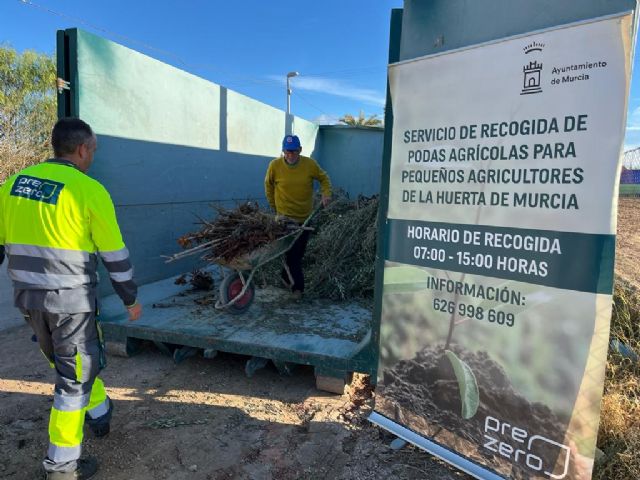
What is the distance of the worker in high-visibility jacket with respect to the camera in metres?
2.27

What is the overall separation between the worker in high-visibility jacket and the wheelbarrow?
1759mm

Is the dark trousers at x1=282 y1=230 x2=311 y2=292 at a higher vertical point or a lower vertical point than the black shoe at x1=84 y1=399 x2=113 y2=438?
higher

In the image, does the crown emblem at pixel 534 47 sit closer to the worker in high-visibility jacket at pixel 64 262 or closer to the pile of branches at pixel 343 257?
the worker in high-visibility jacket at pixel 64 262

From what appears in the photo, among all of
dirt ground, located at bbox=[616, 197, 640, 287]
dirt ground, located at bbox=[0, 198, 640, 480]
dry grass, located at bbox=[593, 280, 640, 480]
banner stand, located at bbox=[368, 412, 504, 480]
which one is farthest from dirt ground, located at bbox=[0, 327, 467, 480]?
dirt ground, located at bbox=[616, 197, 640, 287]

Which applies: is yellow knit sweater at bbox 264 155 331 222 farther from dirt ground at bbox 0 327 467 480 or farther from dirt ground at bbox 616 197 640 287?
dirt ground at bbox 616 197 640 287

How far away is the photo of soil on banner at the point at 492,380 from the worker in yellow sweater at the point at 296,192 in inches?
99.6

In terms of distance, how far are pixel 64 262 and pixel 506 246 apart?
2235 mm

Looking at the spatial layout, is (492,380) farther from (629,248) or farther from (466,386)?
(629,248)

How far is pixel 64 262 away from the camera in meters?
2.30

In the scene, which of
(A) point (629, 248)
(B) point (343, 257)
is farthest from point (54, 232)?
(A) point (629, 248)

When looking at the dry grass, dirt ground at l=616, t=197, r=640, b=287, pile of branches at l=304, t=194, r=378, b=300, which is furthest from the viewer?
dirt ground at l=616, t=197, r=640, b=287

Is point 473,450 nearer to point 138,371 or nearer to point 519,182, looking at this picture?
point 519,182

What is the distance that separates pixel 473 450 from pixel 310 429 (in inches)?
45.6

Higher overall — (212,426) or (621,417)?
(621,417)
